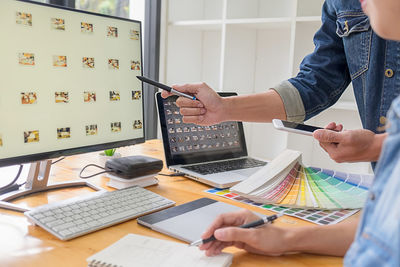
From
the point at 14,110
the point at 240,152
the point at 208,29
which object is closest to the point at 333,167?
the point at 240,152

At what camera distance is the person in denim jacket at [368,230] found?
1.37ft

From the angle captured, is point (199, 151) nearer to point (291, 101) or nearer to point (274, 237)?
point (291, 101)

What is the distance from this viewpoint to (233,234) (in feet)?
2.43

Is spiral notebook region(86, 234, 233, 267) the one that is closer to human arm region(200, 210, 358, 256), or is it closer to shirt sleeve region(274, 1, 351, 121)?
human arm region(200, 210, 358, 256)

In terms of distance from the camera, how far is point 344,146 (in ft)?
3.08

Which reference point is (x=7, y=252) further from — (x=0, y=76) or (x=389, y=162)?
(x=389, y=162)

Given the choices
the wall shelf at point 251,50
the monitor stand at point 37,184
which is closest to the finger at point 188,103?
the monitor stand at point 37,184

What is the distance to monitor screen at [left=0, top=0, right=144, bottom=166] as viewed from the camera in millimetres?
916

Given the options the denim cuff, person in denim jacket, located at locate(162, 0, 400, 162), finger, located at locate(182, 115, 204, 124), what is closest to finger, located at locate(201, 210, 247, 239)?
person in denim jacket, located at locate(162, 0, 400, 162)

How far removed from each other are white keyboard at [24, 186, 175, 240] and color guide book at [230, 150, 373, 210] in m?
0.24

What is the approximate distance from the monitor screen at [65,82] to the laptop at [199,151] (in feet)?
0.37

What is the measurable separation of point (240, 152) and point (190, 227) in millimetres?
652

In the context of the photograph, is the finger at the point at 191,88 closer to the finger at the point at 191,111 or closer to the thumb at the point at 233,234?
the finger at the point at 191,111

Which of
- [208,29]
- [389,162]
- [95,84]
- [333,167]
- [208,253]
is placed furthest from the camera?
[208,29]
